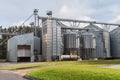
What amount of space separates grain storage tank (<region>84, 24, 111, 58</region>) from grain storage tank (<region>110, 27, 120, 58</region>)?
2605 millimetres

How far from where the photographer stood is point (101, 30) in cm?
9025

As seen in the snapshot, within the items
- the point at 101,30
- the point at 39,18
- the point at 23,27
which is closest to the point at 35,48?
the point at 39,18

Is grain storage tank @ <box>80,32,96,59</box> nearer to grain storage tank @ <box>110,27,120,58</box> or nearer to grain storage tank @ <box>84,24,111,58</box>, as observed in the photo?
grain storage tank @ <box>84,24,111,58</box>

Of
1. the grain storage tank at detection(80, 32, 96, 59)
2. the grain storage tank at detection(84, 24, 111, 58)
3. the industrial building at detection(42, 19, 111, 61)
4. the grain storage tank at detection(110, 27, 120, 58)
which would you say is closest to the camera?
the industrial building at detection(42, 19, 111, 61)

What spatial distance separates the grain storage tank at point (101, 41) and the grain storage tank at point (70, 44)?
29.0 feet

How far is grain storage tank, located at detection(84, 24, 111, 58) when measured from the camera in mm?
88500

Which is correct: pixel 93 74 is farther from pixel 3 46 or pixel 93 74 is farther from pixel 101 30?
pixel 3 46

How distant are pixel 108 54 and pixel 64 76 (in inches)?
2794

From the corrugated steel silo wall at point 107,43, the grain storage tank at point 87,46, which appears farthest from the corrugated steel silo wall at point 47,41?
the corrugated steel silo wall at point 107,43

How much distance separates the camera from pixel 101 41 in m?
89.7

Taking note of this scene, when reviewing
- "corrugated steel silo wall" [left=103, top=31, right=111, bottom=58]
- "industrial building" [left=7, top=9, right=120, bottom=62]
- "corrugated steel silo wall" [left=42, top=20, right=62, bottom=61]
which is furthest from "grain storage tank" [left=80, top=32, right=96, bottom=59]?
"corrugated steel silo wall" [left=42, top=20, right=62, bottom=61]

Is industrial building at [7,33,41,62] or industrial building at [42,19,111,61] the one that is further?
industrial building at [7,33,41,62]

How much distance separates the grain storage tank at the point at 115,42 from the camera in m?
89.9

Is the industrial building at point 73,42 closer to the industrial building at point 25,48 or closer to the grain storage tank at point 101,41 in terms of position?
the grain storage tank at point 101,41
